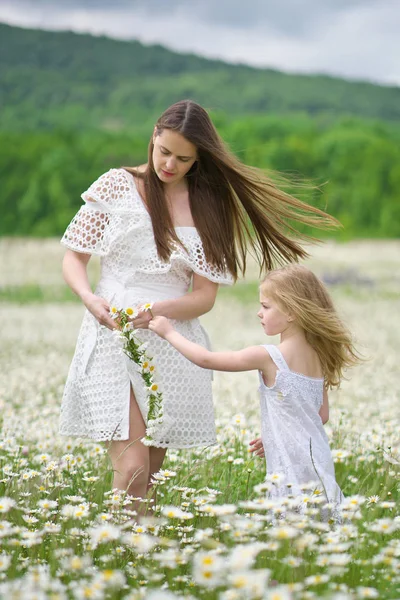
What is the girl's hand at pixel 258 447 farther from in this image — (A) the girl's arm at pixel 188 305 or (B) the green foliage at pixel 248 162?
(B) the green foliage at pixel 248 162

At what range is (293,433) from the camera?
4.41 m

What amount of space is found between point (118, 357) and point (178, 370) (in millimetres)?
326

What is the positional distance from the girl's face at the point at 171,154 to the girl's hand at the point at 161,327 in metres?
0.84

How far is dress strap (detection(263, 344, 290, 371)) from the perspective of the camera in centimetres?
441

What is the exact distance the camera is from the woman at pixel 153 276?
4777 millimetres

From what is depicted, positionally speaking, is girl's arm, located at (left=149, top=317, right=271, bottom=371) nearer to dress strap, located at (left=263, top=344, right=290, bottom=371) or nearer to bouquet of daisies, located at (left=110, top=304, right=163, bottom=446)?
dress strap, located at (left=263, top=344, right=290, bottom=371)

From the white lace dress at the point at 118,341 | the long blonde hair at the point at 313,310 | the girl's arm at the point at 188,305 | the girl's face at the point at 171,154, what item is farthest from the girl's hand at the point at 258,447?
the girl's face at the point at 171,154

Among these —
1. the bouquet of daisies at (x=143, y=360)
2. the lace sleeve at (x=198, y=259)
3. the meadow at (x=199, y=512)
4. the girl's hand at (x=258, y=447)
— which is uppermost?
the lace sleeve at (x=198, y=259)

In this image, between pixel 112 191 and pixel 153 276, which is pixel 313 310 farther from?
pixel 112 191

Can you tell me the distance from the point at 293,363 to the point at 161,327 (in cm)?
65

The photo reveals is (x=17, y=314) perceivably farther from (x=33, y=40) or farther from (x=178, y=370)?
(x=33, y=40)

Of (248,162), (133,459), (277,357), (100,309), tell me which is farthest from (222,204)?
(248,162)

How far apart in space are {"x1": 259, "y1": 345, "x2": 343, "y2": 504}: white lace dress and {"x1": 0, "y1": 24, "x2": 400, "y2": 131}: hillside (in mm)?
53748

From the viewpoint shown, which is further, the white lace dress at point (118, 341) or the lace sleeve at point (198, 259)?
the lace sleeve at point (198, 259)
